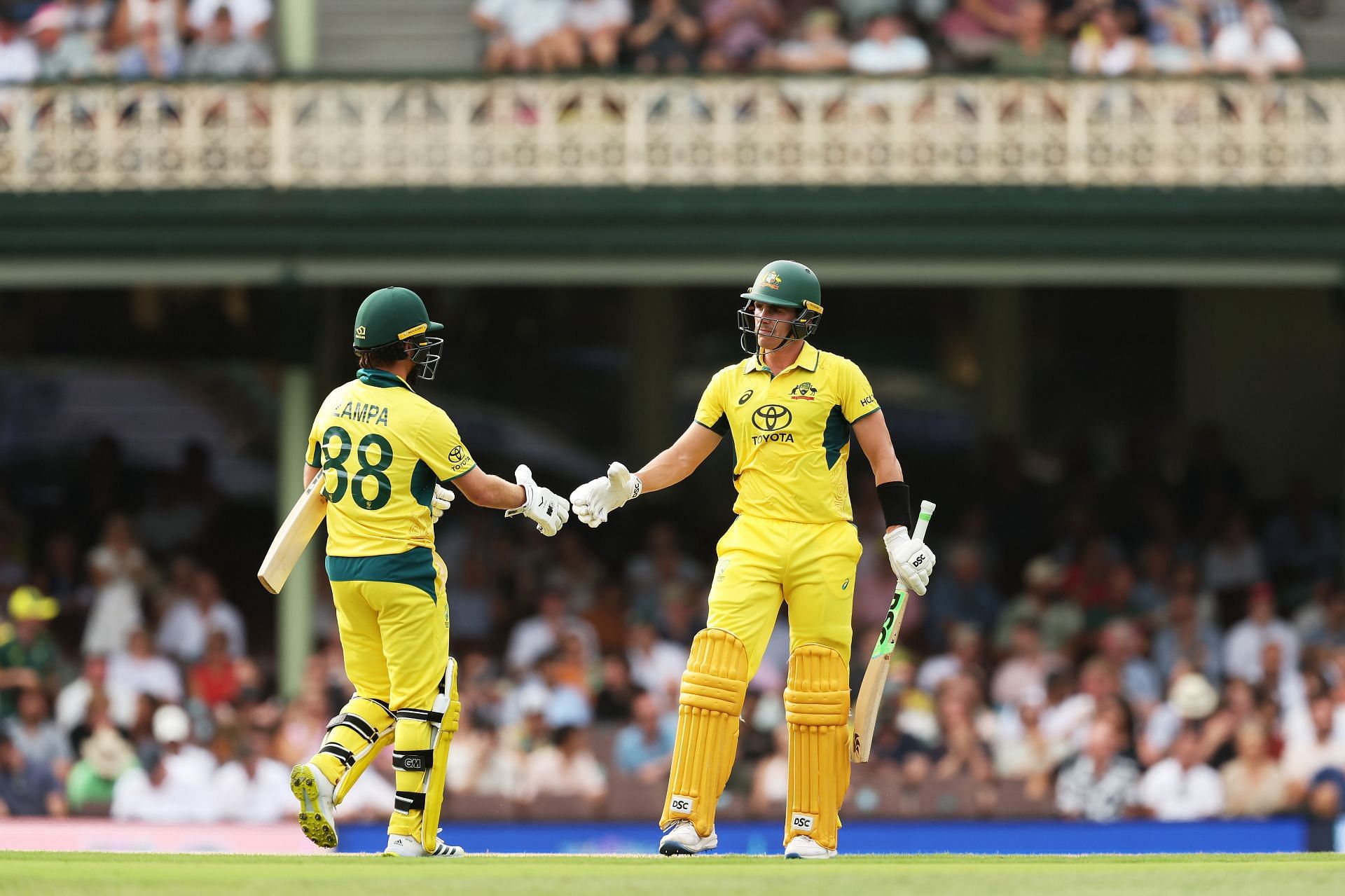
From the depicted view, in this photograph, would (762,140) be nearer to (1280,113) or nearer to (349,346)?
(1280,113)

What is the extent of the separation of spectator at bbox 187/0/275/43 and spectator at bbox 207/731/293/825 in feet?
18.5

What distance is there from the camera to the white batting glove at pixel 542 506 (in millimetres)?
8164

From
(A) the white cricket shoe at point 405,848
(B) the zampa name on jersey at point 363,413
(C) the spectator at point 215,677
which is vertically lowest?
(A) the white cricket shoe at point 405,848

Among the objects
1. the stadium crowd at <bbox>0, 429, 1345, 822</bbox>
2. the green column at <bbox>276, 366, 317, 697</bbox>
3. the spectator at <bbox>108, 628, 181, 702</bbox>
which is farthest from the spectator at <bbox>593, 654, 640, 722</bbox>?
the spectator at <bbox>108, 628, 181, 702</bbox>

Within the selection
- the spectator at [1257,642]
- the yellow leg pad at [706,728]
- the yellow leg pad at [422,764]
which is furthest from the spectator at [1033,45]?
the yellow leg pad at [422,764]

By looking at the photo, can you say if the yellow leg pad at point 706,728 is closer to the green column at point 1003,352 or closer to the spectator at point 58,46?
the spectator at point 58,46

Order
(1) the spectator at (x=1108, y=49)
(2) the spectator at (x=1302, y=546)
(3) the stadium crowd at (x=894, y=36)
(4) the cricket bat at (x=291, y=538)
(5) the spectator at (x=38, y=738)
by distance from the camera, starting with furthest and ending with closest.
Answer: (2) the spectator at (x=1302, y=546)
(3) the stadium crowd at (x=894, y=36)
(1) the spectator at (x=1108, y=49)
(5) the spectator at (x=38, y=738)
(4) the cricket bat at (x=291, y=538)

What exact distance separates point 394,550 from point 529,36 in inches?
346

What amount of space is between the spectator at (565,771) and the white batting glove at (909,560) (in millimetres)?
4951

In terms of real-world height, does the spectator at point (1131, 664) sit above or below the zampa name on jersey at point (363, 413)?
below

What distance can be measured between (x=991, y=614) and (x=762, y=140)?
3649 mm

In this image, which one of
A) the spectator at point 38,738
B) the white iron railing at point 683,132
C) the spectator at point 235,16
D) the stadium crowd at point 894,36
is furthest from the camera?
the spectator at point 235,16

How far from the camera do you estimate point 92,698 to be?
13.6m

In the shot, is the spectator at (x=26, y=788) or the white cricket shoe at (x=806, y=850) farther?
the spectator at (x=26, y=788)
